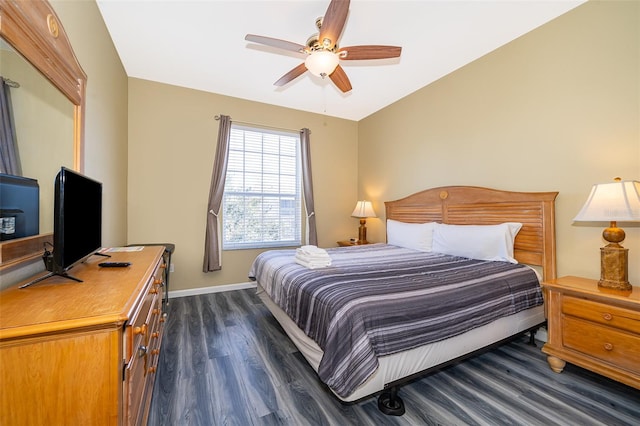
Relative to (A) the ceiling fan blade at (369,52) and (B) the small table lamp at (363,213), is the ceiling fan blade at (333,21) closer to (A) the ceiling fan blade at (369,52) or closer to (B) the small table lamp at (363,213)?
(A) the ceiling fan blade at (369,52)

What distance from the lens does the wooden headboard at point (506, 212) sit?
7.91 ft

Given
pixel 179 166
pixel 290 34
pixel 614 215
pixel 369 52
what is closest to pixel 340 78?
pixel 369 52

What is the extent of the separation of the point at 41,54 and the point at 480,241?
3452 millimetres

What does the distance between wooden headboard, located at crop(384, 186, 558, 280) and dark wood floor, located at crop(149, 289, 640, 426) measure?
87cm

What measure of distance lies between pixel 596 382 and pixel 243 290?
12.3 ft

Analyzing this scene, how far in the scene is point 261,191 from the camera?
13.8 feet

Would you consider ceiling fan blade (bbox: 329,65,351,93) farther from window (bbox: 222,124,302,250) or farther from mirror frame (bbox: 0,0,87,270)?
mirror frame (bbox: 0,0,87,270)

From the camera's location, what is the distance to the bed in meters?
1.45

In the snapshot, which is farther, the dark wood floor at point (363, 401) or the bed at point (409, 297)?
the dark wood floor at point (363, 401)

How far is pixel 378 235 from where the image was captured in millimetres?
4562

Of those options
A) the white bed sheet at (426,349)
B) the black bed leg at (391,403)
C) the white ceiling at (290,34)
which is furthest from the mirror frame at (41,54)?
the black bed leg at (391,403)

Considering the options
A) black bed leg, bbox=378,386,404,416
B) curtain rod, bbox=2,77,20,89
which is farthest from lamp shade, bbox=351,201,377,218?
curtain rod, bbox=2,77,20,89

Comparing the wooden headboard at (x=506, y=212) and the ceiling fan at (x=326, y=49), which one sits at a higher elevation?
the ceiling fan at (x=326, y=49)

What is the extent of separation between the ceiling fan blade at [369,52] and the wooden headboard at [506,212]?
177 centimetres
